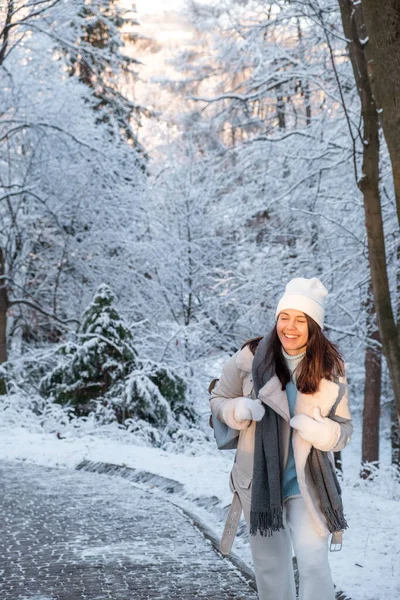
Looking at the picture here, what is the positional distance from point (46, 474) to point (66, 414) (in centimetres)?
389

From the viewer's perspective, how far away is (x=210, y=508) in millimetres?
7523

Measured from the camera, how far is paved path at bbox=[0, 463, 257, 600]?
504 cm

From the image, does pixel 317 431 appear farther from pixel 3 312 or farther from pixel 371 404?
pixel 3 312

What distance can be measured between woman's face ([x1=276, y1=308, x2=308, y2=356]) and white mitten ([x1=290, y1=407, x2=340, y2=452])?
0.36 meters

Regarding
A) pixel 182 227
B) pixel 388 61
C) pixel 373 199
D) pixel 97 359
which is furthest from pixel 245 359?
pixel 182 227

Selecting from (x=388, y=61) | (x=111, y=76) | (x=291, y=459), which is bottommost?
(x=291, y=459)

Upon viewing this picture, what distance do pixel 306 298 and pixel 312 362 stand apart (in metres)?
0.35

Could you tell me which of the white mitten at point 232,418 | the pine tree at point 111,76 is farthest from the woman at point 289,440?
the pine tree at point 111,76

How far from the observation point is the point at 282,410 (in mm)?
3725

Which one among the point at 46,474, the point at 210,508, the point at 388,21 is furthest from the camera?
the point at 46,474

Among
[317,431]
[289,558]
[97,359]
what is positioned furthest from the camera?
[97,359]

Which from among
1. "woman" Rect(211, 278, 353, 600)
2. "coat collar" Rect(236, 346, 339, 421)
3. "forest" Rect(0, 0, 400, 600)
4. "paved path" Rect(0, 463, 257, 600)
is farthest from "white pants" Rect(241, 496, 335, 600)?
"forest" Rect(0, 0, 400, 600)

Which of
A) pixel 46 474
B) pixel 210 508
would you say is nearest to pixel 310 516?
pixel 210 508

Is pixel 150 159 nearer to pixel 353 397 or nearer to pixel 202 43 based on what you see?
pixel 202 43
